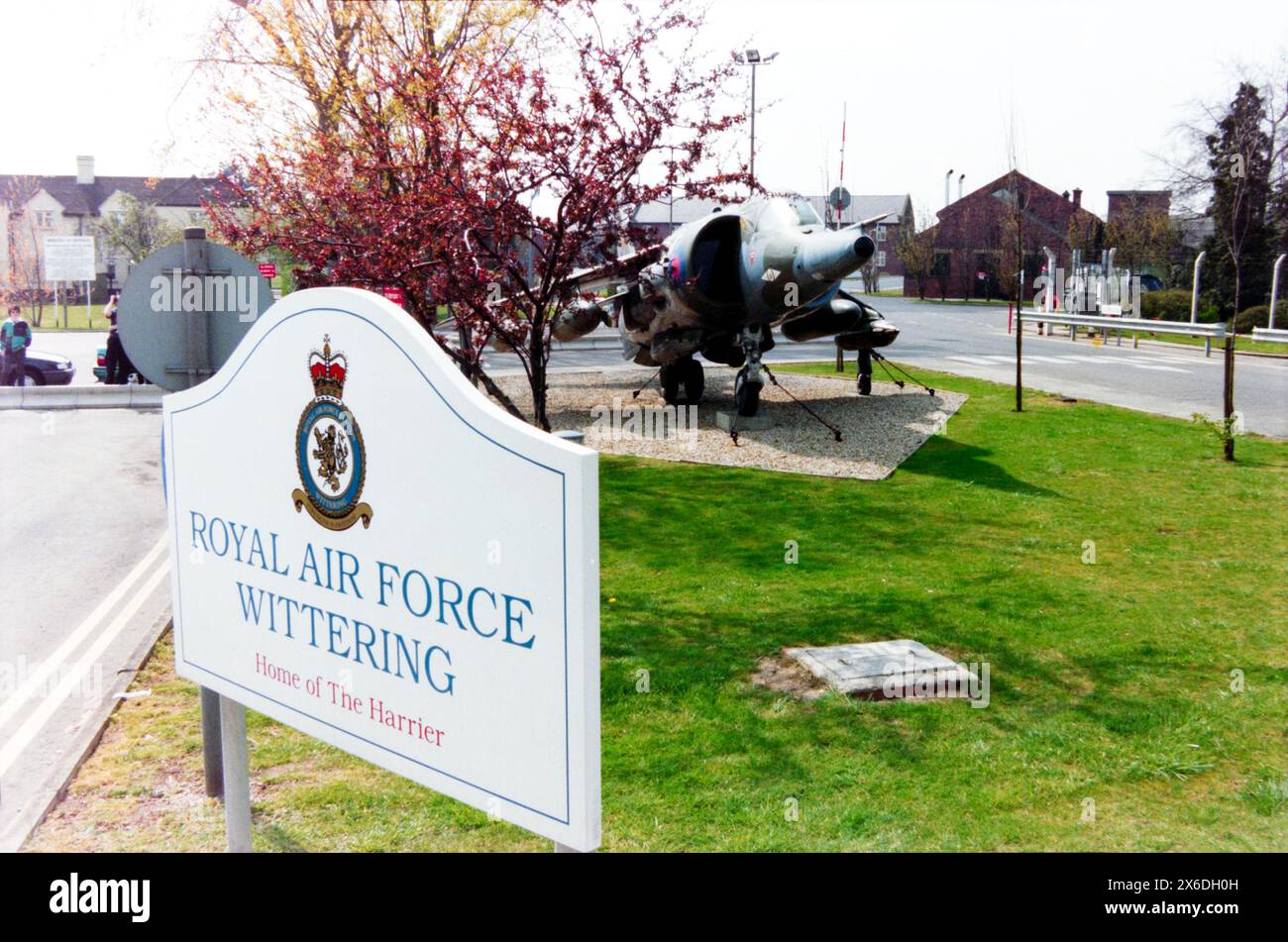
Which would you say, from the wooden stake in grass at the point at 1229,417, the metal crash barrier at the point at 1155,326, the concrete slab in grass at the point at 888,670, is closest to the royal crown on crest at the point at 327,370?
the concrete slab in grass at the point at 888,670

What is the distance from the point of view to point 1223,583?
339 inches

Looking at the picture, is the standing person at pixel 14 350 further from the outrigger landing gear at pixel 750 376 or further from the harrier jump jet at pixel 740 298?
the outrigger landing gear at pixel 750 376

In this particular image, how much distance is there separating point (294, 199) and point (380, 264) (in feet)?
7.00

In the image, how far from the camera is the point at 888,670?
6.52 m

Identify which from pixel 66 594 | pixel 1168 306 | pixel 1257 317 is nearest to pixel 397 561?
pixel 66 594

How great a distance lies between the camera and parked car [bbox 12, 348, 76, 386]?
73.7ft

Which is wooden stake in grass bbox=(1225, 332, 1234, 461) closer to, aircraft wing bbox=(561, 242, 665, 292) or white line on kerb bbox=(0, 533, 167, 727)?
aircraft wing bbox=(561, 242, 665, 292)

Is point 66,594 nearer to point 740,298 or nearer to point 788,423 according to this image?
point 740,298

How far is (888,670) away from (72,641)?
5434 mm

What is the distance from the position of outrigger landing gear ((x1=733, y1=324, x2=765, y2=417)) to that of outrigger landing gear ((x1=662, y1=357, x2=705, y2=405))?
1.98 metres

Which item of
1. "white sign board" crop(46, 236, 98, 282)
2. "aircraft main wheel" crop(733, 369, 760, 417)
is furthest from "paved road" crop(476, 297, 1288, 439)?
"white sign board" crop(46, 236, 98, 282)

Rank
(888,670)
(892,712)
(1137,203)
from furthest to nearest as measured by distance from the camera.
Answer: (1137,203) → (888,670) → (892,712)

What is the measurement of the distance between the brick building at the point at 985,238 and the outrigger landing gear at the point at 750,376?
5093 centimetres

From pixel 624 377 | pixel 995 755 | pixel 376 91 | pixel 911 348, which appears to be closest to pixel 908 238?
pixel 911 348
